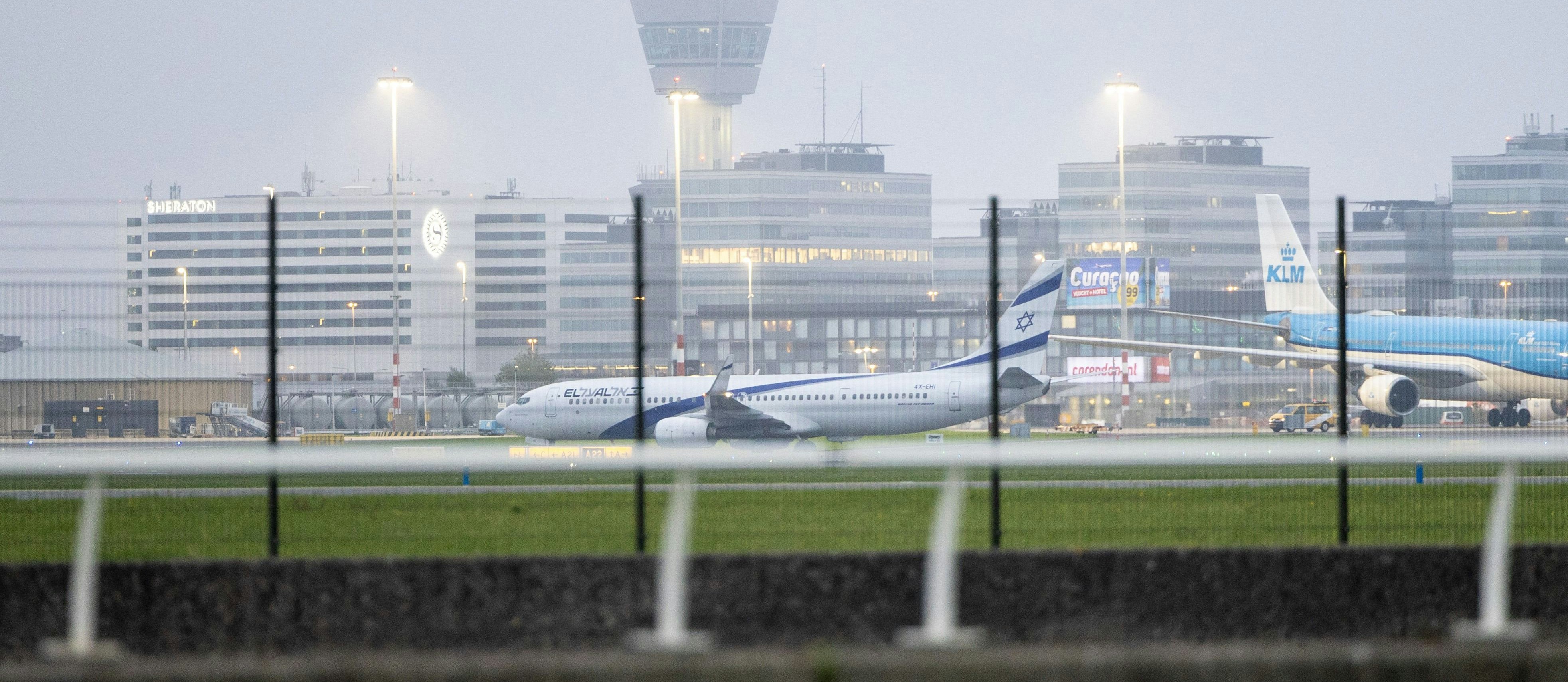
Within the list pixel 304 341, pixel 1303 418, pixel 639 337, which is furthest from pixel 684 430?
pixel 639 337

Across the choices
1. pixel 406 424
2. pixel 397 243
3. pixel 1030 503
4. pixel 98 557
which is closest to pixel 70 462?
pixel 98 557

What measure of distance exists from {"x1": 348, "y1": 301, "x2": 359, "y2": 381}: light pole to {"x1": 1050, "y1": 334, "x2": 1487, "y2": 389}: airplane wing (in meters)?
7.55

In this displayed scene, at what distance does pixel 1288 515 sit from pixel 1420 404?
4497 millimetres

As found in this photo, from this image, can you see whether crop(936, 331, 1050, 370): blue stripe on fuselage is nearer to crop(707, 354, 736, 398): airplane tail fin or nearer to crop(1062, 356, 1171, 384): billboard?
crop(1062, 356, 1171, 384): billboard

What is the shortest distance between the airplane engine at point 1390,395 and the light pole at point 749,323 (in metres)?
5.16

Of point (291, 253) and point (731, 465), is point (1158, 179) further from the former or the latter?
point (731, 465)

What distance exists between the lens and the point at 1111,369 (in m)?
18.5

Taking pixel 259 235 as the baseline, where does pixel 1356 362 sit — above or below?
below

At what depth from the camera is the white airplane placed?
1759cm

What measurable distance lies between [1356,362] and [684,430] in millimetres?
21781

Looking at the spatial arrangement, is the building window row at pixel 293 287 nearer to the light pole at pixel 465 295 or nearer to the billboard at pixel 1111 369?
the light pole at pixel 465 295

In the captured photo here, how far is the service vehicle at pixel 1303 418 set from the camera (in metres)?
13.3

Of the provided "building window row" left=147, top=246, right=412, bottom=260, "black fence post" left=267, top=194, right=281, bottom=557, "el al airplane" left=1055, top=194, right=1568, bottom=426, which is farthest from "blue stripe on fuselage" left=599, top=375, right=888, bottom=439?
"black fence post" left=267, top=194, right=281, bottom=557

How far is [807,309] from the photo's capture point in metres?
13.4
